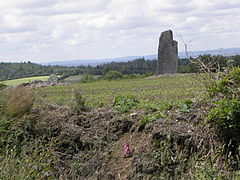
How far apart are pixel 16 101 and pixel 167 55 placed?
29.8m

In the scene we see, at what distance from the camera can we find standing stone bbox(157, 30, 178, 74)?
3797cm

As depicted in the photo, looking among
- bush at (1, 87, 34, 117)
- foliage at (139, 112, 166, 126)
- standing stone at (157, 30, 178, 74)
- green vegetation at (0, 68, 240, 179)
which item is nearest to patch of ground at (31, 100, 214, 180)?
green vegetation at (0, 68, 240, 179)

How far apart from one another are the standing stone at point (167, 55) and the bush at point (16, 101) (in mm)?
28721

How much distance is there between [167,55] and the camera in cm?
3809

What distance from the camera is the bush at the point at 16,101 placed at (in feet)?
30.8

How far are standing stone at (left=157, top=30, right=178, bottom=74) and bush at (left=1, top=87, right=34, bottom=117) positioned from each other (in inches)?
1131

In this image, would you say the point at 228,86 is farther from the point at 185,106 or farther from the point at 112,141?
the point at 112,141

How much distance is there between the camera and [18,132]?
888 cm

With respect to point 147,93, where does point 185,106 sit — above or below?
above

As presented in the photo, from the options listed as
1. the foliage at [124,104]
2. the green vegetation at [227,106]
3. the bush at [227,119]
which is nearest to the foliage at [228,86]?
the green vegetation at [227,106]

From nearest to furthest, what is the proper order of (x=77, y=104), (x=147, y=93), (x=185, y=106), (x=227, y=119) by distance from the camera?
(x=227, y=119) < (x=185, y=106) < (x=77, y=104) < (x=147, y=93)

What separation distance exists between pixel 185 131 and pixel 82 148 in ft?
9.15

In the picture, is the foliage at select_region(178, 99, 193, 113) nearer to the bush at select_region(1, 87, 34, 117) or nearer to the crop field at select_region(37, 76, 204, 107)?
the crop field at select_region(37, 76, 204, 107)

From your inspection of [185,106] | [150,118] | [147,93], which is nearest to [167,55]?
[147,93]
